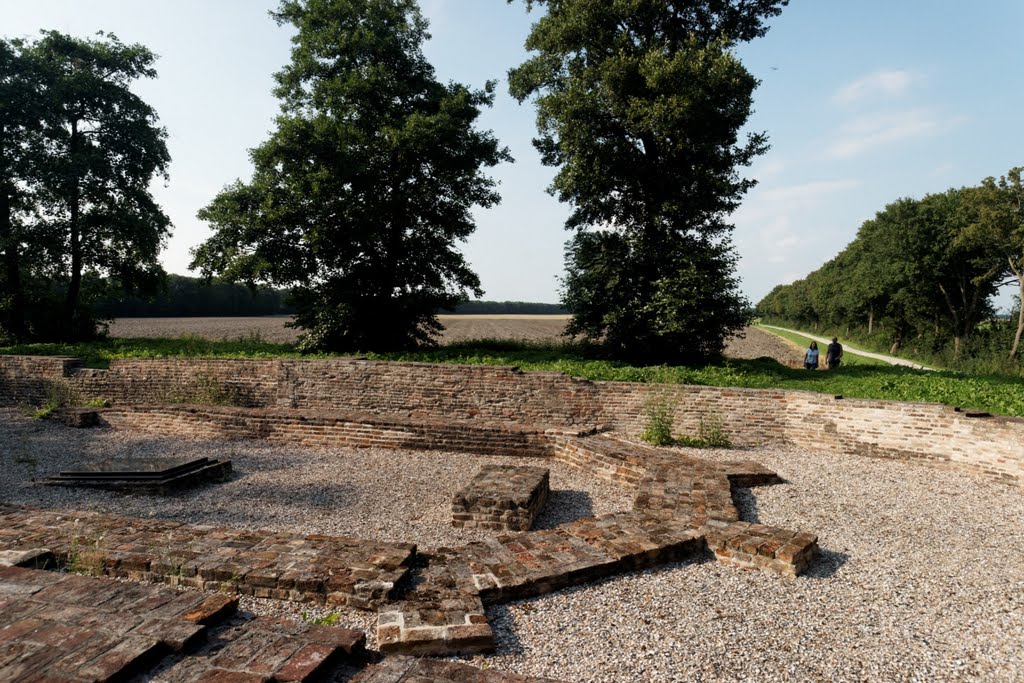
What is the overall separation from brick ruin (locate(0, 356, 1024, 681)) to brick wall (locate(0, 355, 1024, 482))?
30mm

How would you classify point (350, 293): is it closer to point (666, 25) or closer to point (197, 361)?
point (197, 361)

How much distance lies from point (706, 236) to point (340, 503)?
12.2m

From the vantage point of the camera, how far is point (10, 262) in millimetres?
19391

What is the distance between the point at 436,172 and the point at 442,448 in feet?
32.7

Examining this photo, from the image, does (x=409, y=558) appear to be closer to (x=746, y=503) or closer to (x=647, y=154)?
(x=746, y=503)

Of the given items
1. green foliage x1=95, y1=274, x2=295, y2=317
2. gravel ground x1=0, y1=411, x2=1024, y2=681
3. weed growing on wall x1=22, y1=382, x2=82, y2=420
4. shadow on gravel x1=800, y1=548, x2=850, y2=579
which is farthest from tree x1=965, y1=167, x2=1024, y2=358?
green foliage x1=95, y1=274, x2=295, y2=317

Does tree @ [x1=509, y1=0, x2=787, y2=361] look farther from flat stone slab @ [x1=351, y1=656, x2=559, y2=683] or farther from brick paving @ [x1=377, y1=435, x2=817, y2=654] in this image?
flat stone slab @ [x1=351, y1=656, x2=559, y2=683]

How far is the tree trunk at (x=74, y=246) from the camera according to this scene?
19203 millimetres

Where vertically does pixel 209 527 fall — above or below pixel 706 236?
below

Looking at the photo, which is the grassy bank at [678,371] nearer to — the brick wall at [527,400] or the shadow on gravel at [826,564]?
the brick wall at [527,400]

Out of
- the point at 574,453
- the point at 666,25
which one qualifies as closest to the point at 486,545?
the point at 574,453

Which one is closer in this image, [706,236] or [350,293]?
[706,236]

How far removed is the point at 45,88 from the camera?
62.7 feet

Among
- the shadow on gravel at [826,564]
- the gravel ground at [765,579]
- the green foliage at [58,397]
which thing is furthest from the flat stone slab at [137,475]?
the shadow on gravel at [826,564]
